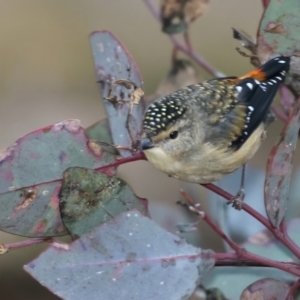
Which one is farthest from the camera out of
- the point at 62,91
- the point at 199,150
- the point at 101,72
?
the point at 62,91

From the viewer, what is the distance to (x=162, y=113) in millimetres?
1049

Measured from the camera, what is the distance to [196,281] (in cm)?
75

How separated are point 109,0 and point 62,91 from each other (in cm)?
75

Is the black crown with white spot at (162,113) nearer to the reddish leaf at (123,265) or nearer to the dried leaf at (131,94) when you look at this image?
the dried leaf at (131,94)

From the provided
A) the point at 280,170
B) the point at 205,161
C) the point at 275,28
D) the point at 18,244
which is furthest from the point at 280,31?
the point at 18,244

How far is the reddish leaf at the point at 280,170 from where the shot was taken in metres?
0.78

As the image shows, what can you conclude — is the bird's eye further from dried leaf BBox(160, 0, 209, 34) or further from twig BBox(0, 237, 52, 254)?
twig BBox(0, 237, 52, 254)

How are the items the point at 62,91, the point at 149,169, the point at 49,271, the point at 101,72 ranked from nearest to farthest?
1. the point at 49,271
2. the point at 101,72
3. the point at 149,169
4. the point at 62,91

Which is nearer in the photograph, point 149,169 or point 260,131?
point 260,131

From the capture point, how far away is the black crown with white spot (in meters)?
1.02

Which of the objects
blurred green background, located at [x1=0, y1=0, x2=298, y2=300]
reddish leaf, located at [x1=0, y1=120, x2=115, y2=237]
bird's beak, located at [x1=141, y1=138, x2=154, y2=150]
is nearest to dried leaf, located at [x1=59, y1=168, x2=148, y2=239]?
reddish leaf, located at [x1=0, y1=120, x2=115, y2=237]

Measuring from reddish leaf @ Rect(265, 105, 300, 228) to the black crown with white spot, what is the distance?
27cm

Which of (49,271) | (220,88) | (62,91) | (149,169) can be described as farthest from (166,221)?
(62,91)

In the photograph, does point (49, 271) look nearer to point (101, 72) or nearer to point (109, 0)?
point (101, 72)
